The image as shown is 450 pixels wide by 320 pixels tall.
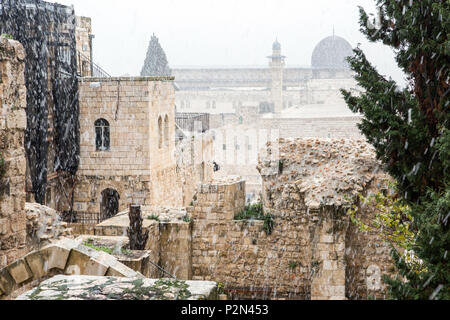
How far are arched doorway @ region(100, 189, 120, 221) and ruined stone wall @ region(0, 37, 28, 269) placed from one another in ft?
33.5

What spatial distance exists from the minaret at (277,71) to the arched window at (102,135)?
5672cm

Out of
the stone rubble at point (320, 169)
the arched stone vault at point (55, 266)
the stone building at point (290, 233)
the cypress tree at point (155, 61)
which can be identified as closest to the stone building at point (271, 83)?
the cypress tree at point (155, 61)

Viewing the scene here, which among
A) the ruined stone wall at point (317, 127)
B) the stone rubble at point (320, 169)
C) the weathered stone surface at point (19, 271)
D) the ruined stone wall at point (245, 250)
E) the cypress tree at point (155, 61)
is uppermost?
the cypress tree at point (155, 61)

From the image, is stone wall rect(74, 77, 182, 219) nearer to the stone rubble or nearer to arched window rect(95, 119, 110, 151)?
arched window rect(95, 119, 110, 151)

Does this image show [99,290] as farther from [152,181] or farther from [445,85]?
[152,181]

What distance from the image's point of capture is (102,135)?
17.3 metres

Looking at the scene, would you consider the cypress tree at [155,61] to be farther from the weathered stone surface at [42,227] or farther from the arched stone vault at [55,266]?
the arched stone vault at [55,266]

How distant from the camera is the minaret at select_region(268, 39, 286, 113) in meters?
73.0

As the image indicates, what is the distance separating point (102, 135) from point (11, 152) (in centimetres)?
1018

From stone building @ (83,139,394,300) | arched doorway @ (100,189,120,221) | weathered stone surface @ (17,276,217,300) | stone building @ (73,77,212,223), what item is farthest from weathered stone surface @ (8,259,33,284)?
arched doorway @ (100,189,120,221)

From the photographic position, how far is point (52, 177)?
16.3 meters

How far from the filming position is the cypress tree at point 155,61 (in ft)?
168
